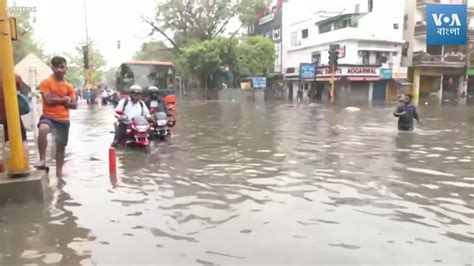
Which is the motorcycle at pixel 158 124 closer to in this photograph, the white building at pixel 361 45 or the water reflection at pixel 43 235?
the water reflection at pixel 43 235

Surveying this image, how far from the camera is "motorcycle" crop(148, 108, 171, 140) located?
486 inches

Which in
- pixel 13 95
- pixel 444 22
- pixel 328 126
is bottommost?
pixel 328 126

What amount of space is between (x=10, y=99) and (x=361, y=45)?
41061 millimetres

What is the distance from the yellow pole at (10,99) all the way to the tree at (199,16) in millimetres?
44838

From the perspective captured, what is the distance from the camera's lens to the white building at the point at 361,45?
4353 centimetres

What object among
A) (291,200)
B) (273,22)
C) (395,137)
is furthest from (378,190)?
(273,22)

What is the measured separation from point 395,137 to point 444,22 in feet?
119

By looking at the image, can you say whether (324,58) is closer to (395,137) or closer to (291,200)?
(395,137)

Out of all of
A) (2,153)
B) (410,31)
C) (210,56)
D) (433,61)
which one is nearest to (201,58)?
(210,56)

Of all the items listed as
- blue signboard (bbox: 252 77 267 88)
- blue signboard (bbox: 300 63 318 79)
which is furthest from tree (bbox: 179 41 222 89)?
blue signboard (bbox: 300 63 318 79)

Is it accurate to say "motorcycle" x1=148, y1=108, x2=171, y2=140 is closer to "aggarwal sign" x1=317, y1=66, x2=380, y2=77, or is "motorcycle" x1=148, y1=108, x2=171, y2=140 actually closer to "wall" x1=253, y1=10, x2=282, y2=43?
"aggarwal sign" x1=317, y1=66, x2=380, y2=77

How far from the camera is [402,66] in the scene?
46281mm

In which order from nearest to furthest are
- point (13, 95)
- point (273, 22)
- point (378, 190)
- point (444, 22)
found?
1. point (13, 95)
2. point (378, 190)
3. point (444, 22)
4. point (273, 22)

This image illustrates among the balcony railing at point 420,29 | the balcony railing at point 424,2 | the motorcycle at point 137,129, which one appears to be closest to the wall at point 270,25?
the balcony railing at point 424,2
